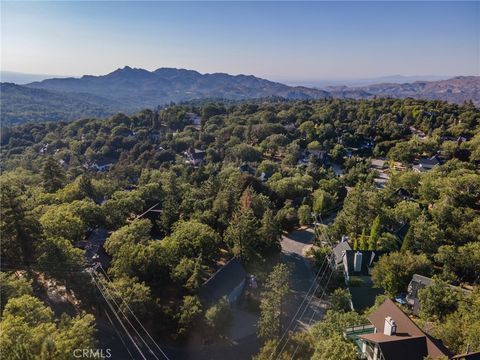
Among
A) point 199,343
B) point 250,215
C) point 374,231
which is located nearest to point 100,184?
point 250,215

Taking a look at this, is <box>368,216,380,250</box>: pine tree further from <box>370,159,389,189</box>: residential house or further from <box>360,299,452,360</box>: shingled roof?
<box>370,159,389,189</box>: residential house

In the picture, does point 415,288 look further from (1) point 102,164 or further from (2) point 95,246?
(1) point 102,164

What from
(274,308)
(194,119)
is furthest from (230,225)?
(194,119)

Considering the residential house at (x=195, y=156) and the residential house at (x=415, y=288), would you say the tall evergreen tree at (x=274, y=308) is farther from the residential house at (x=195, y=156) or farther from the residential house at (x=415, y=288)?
the residential house at (x=195, y=156)

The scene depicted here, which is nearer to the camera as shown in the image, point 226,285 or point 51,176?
point 226,285

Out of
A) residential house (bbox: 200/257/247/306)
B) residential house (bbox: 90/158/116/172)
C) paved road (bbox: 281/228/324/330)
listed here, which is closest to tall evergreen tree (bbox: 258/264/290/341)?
paved road (bbox: 281/228/324/330)

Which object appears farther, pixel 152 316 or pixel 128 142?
pixel 128 142

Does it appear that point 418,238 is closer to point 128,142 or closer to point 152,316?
point 152,316
